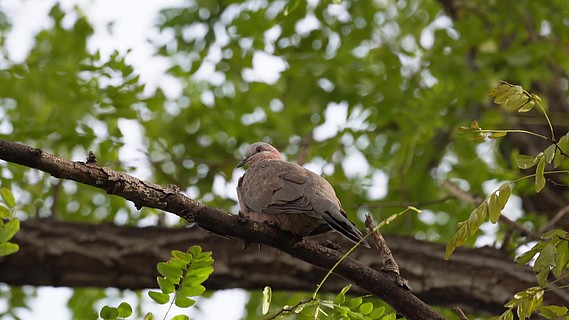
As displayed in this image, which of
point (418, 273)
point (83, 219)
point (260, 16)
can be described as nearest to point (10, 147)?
point (418, 273)

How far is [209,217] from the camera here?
3086 millimetres

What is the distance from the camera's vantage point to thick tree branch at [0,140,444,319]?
2830 millimetres

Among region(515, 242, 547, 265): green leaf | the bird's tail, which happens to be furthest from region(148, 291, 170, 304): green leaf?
region(515, 242, 547, 265): green leaf

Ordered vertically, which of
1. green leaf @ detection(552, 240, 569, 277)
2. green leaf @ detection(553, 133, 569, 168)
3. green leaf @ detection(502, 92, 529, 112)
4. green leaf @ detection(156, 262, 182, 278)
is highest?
green leaf @ detection(502, 92, 529, 112)

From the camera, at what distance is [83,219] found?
22.9 ft

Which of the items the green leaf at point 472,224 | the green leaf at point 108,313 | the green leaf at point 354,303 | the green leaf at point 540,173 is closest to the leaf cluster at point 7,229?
the green leaf at point 108,313

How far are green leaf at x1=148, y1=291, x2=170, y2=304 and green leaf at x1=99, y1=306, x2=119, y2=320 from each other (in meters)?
0.13

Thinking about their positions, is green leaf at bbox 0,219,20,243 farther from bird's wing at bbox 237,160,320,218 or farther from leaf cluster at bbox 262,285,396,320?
bird's wing at bbox 237,160,320,218

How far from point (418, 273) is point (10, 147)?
300cm

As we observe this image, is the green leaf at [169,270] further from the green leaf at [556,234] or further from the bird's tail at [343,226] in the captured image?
the green leaf at [556,234]

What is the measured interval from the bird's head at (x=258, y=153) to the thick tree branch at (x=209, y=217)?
190 centimetres

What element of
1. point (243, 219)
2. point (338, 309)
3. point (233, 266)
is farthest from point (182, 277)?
point (233, 266)

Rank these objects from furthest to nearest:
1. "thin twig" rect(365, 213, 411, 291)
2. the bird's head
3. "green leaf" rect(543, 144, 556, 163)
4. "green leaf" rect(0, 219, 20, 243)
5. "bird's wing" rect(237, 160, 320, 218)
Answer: the bird's head → "bird's wing" rect(237, 160, 320, 218) → "thin twig" rect(365, 213, 411, 291) → "green leaf" rect(0, 219, 20, 243) → "green leaf" rect(543, 144, 556, 163)

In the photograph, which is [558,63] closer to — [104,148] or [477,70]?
[477,70]
